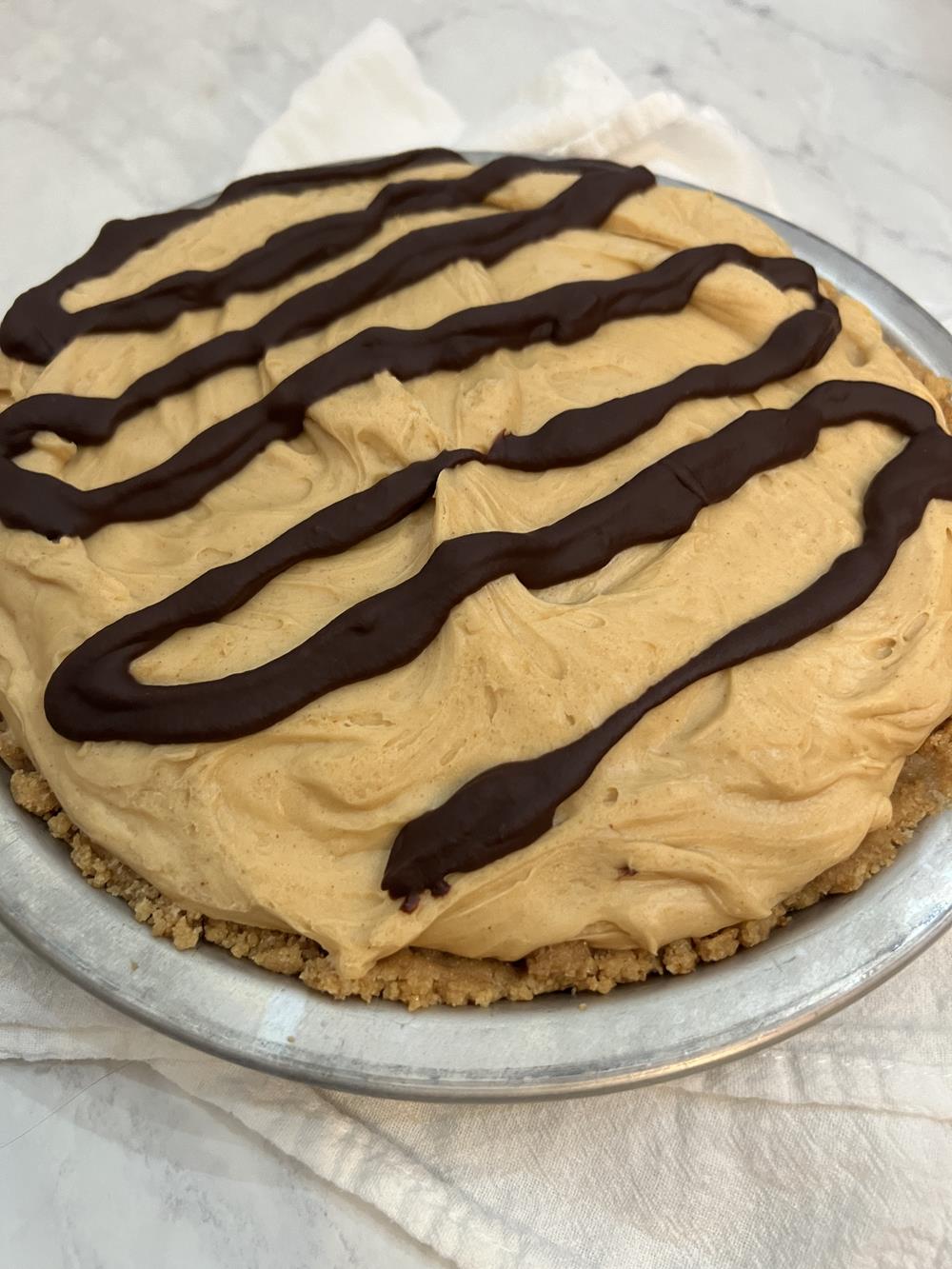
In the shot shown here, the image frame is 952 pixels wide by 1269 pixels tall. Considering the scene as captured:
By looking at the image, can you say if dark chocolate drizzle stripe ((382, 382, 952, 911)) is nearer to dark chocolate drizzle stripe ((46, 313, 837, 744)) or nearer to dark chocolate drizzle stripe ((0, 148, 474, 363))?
dark chocolate drizzle stripe ((46, 313, 837, 744))

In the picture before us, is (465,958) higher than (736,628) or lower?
lower

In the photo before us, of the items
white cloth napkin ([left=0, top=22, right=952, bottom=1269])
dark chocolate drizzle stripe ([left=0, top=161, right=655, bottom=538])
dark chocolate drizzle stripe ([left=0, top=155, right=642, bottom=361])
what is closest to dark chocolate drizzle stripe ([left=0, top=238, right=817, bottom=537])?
dark chocolate drizzle stripe ([left=0, top=161, right=655, bottom=538])

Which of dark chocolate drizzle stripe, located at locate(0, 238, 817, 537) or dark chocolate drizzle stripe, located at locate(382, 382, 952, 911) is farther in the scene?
dark chocolate drizzle stripe, located at locate(0, 238, 817, 537)

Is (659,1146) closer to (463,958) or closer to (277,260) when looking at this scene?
(463,958)

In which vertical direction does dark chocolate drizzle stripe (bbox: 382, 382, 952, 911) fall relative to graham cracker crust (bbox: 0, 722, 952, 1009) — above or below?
above

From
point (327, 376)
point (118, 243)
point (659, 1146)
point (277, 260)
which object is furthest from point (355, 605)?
point (118, 243)

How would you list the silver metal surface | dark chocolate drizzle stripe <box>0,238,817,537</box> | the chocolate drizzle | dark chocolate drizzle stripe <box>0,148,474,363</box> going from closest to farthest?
the silver metal surface, the chocolate drizzle, dark chocolate drizzle stripe <box>0,238,817,537</box>, dark chocolate drizzle stripe <box>0,148,474,363</box>

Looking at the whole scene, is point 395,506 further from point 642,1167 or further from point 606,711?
point 642,1167

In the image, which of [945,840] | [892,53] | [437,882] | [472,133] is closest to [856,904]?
[945,840]
